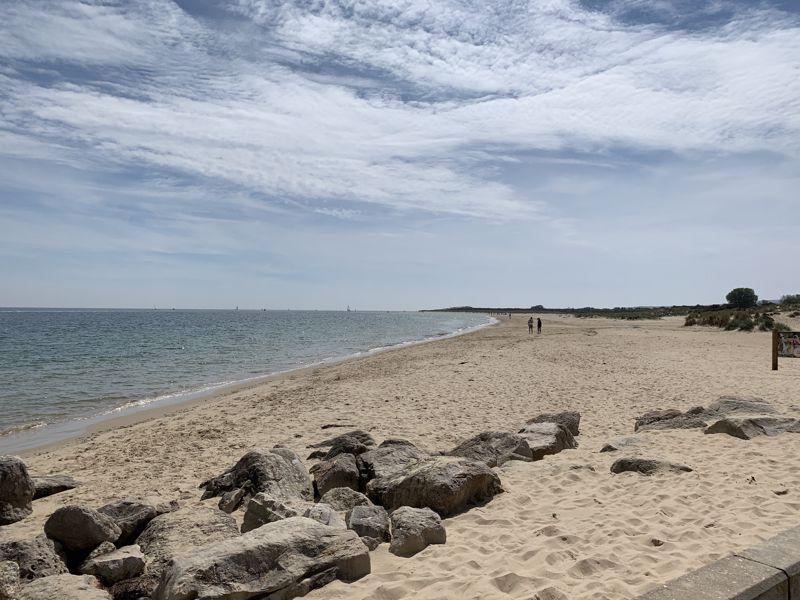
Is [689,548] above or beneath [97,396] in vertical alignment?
above

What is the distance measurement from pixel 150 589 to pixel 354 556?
5.39 ft

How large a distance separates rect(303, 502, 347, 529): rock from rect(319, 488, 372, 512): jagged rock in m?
0.80

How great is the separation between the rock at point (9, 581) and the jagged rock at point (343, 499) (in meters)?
2.81

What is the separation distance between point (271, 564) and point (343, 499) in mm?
2095

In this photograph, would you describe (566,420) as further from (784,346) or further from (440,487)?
(784,346)

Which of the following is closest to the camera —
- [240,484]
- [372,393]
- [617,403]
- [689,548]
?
[689,548]

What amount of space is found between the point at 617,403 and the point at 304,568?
10.8 metres

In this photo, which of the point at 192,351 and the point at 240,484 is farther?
the point at 192,351

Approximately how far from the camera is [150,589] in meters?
4.54

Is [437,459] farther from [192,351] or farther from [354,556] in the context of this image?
[192,351]

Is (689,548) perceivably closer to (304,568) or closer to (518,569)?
(518,569)

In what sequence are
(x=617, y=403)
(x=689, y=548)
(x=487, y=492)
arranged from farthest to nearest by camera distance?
1. (x=617, y=403)
2. (x=487, y=492)
3. (x=689, y=548)

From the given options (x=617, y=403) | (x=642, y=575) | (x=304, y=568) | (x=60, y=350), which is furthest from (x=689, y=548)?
(x=60, y=350)

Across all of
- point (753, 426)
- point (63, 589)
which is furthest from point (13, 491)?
point (753, 426)
